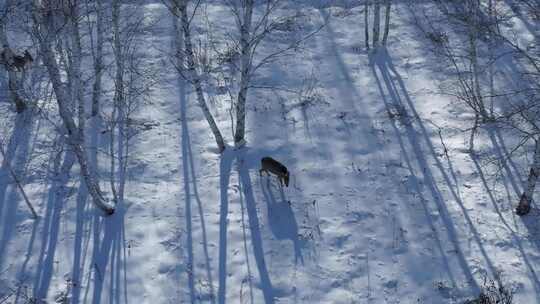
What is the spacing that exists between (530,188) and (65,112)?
32.8 ft

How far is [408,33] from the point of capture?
757 inches

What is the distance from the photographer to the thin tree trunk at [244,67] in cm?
1159

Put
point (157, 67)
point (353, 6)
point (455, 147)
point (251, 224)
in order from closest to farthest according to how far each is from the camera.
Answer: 1. point (251, 224)
2. point (455, 147)
3. point (157, 67)
4. point (353, 6)

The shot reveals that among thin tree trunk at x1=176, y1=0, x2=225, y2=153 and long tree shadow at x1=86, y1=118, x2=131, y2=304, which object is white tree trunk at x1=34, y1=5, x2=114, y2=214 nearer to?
long tree shadow at x1=86, y1=118, x2=131, y2=304

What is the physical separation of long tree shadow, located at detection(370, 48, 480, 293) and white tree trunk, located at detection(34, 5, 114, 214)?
764 centimetres

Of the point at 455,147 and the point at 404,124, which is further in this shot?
the point at 404,124

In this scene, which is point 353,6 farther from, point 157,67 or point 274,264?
point 274,264

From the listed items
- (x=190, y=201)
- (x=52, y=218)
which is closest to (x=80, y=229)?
(x=52, y=218)

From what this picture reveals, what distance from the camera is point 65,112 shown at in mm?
9625

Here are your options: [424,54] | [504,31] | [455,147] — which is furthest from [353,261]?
[504,31]

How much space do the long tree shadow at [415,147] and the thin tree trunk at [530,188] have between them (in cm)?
122

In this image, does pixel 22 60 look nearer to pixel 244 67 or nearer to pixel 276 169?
pixel 244 67

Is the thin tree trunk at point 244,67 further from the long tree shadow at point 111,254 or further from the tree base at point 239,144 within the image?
the long tree shadow at point 111,254

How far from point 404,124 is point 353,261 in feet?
18.3
